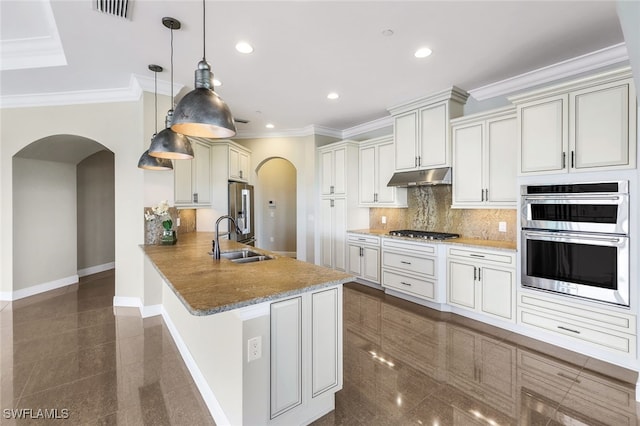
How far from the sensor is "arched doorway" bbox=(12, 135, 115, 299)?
437 centimetres

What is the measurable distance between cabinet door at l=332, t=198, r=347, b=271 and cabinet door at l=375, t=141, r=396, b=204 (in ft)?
2.27

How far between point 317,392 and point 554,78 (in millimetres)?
3951

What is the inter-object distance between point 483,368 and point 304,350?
1.67 meters

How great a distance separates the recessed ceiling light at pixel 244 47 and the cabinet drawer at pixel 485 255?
3.15 metres

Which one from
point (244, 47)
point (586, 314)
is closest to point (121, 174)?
point (244, 47)

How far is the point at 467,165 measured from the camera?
3752 mm

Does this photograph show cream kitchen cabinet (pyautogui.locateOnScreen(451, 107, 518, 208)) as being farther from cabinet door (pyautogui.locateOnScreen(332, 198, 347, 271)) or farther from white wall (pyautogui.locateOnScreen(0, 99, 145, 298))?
white wall (pyautogui.locateOnScreen(0, 99, 145, 298))

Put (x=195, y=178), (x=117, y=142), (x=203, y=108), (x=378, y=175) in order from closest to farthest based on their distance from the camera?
(x=203, y=108), (x=117, y=142), (x=195, y=178), (x=378, y=175)

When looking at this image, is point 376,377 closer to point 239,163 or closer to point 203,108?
point 203,108

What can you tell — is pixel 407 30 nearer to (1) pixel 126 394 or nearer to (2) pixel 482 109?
(2) pixel 482 109

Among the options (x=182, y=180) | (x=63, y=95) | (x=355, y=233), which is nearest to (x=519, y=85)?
(x=355, y=233)

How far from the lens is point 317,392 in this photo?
6.18 feet

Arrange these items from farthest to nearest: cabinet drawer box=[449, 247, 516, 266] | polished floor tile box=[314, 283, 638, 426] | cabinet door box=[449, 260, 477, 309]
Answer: cabinet door box=[449, 260, 477, 309] < cabinet drawer box=[449, 247, 516, 266] < polished floor tile box=[314, 283, 638, 426]

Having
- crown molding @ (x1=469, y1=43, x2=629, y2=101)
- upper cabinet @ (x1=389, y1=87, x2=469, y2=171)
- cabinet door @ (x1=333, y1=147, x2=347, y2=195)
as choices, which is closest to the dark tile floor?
upper cabinet @ (x1=389, y1=87, x2=469, y2=171)
